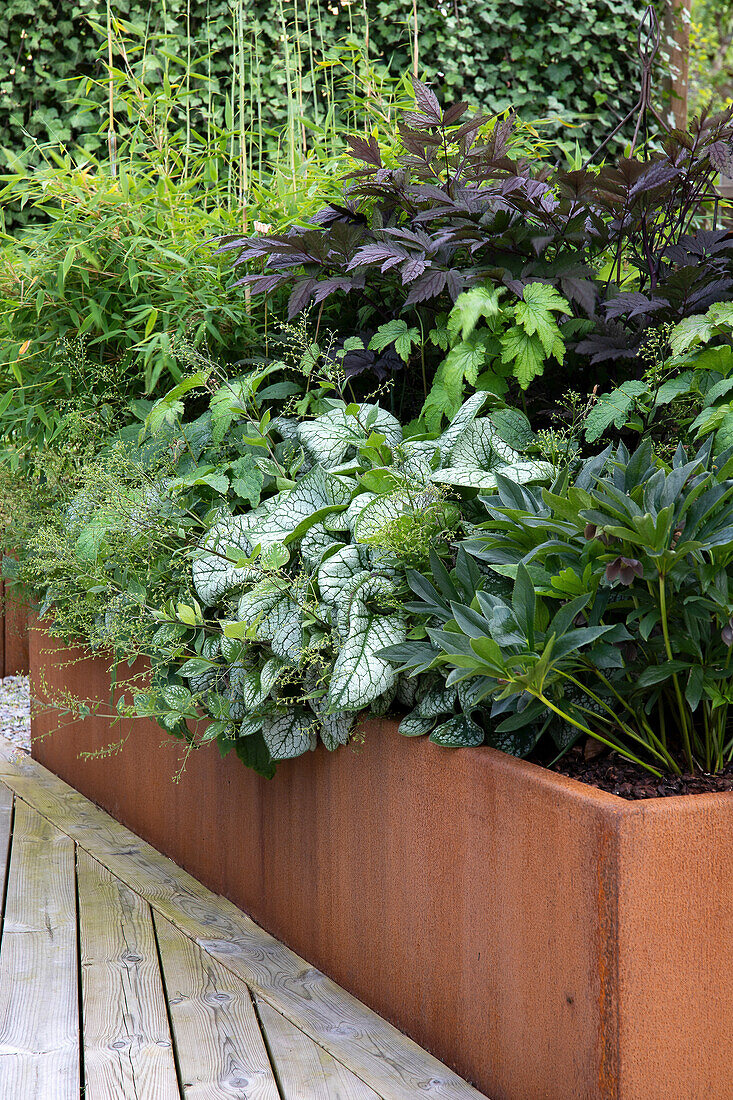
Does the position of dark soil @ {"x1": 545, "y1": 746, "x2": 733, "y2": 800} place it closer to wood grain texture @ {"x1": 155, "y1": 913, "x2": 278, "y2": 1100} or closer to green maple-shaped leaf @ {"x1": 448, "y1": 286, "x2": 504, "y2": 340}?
wood grain texture @ {"x1": 155, "y1": 913, "x2": 278, "y2": 1100}

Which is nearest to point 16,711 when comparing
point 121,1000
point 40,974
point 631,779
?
point 40,974

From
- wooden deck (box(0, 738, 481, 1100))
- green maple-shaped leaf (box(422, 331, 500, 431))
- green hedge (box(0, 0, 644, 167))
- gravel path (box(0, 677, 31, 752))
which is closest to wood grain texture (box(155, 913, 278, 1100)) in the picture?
wooden deck (box(0, 738, 481, 1100))

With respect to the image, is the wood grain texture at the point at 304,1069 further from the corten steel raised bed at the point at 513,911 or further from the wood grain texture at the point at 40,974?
the wood grain texture at the point at 40,974

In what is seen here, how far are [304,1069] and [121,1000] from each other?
1.22ft

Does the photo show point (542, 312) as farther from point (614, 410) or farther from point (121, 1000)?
point (121, 1000)

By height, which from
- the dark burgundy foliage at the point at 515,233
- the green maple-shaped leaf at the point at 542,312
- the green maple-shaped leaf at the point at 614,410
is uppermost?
the dark burgundy foliage at the point at 515,233

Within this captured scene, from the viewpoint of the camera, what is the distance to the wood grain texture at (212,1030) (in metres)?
1.38

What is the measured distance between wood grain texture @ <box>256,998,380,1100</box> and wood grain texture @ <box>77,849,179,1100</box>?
0.50 feet

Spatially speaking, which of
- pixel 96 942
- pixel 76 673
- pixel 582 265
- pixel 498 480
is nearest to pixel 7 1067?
pixel 96 942

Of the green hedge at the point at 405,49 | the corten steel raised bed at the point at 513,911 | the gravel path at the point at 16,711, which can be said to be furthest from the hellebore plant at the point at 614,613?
the green hedge at the point at 405,49

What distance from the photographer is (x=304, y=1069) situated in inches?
55.9

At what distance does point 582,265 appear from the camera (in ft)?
5.84

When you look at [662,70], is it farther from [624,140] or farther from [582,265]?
[582,265]

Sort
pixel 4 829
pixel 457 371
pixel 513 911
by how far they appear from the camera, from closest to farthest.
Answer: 1. pixel 513 911
2. pixel 457 371
3. pixel 4 829
